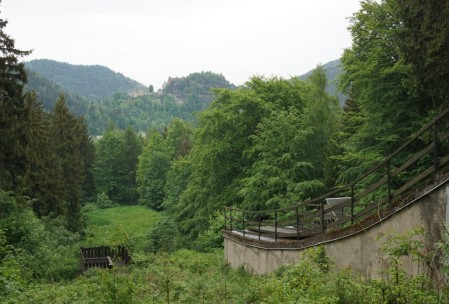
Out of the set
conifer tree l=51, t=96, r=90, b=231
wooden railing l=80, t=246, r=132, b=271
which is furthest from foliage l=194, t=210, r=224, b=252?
conifer tree l=51, t=96, r=90, b=231

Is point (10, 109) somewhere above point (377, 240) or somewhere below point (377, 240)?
above

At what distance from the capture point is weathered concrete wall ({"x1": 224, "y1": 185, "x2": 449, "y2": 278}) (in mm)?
7891

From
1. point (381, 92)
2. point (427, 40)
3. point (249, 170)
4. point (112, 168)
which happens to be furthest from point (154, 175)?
point (427, 40)

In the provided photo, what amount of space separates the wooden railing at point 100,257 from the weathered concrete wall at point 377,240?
9.08 meters

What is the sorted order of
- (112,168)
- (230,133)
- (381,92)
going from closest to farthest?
(381,92), (230,133), (112,168)

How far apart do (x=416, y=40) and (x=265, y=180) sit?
17492 millimetres

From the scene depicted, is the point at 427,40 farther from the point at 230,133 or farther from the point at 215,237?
the point at 230,133

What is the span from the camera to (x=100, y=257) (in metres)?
22.3

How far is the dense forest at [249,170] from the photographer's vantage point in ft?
29.1

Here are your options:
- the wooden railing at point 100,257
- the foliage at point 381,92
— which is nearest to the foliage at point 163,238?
the wooden railing at point 100,257

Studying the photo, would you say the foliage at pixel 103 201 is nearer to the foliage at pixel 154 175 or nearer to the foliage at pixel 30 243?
the foliage at pixel 154 175

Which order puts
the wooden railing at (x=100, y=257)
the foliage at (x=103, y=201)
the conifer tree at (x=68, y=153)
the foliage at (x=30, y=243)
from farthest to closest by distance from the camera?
the foliage at (x=103, y=201), the conifer tree at (x=68, y=153), the wooden railing at (x=100, y=257), the foliage at (x=30, y=243)

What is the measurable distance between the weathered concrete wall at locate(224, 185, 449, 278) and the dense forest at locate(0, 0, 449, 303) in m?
0.45

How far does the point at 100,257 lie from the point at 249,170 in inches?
528
